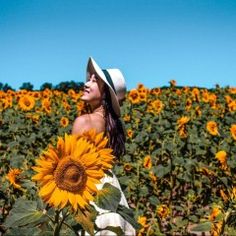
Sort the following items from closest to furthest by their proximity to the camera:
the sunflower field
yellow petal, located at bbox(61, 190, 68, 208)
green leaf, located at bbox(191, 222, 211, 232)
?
yellow petal, located at bbox(61, 190, 68, 208), green leaf, located at bbox(191, 222, 211, 232), the sunflower field

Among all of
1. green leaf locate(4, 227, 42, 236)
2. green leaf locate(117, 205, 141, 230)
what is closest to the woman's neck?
green leaf locate(117, 205, 141, 230)

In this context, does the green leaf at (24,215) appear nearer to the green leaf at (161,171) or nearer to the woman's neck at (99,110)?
the woman's neck at (99,110)

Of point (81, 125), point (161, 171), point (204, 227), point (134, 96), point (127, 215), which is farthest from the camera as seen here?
point (134, 96)

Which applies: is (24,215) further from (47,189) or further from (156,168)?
(156,168)

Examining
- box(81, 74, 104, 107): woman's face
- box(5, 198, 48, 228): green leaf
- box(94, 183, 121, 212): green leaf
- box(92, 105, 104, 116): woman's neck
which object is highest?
box(81, 74, 104, 107): woman's face

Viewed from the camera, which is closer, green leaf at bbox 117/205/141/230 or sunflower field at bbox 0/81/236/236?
green leaf at bbox 117/205/141/230

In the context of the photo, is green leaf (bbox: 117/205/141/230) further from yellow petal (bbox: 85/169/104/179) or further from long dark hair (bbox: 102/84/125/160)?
long dark hair (bbox: 102/84/125/160)

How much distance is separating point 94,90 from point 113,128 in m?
0.24

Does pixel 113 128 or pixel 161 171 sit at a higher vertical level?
pixel 161 171

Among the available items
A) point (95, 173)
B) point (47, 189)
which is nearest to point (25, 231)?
point (47, 189)

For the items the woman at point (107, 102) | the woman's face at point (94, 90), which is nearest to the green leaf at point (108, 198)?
the woman at point (107, 102)

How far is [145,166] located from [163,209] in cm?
100

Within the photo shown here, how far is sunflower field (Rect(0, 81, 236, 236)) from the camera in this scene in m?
2.14

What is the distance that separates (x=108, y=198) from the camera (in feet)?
5.74
